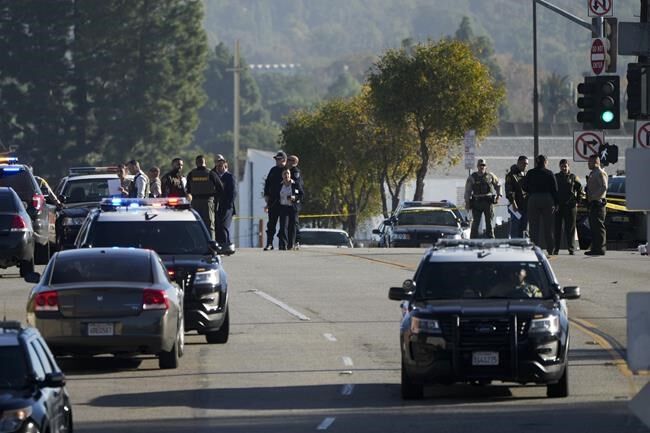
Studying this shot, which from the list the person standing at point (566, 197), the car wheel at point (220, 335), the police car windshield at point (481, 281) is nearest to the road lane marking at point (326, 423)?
the police car windshield at point (481, 281)

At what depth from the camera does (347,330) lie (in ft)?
79.7

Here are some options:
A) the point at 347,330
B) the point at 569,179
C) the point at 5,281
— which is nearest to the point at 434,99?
the point at 569,179

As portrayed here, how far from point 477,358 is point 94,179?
1958 cm

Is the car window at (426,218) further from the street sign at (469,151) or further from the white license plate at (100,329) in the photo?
the white license plate at (100,329)

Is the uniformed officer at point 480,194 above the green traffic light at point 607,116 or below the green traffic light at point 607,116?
below

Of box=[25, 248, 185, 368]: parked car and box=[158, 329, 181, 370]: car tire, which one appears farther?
box=[158, 329, 181, 370]: car tire

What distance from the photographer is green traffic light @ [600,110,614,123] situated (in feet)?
92.3

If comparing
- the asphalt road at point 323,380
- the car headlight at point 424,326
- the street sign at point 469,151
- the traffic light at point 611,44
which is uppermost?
the traffic light at point 611,44

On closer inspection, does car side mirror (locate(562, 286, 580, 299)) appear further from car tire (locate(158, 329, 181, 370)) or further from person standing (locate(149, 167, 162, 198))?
person standing (locate(149, 167, 162, 198))

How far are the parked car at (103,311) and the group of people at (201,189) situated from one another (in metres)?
15.1

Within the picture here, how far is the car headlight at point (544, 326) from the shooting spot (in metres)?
17.5

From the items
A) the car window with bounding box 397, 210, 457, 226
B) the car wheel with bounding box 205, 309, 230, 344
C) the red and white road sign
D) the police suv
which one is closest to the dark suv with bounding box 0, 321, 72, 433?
the police suv

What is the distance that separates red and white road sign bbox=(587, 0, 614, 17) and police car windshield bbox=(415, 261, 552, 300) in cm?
2325

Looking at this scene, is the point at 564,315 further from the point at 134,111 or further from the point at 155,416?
Answer: the point at 134,111
